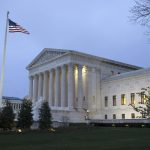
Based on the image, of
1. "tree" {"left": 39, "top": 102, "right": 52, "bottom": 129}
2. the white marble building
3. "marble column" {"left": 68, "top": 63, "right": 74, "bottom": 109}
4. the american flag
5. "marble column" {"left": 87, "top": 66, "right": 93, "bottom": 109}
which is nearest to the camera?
the american flag

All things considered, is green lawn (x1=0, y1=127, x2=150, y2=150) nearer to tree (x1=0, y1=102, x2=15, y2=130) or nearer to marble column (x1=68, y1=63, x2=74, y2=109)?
tree (x1=0, y1=102, x2=15, y2=130)

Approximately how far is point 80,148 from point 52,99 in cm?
6640

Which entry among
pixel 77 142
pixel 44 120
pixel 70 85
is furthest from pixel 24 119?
pixel 70 85

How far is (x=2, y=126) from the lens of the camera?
45.5 metres

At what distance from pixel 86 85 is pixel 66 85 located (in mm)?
A: 6330

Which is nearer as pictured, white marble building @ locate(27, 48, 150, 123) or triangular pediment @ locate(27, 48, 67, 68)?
white marble building @ locate(27, 48, 150, 123)

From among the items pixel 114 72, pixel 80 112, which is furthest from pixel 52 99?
pixel 114 72

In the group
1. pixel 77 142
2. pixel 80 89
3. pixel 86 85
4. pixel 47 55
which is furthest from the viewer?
pixel 47 55

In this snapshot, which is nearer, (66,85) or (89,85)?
(66,85)

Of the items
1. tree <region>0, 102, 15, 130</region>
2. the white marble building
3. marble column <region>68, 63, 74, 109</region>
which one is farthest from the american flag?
marble column <region>68, 63, 74, 109</region>

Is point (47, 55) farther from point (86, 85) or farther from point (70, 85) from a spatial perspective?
point (70, 85)

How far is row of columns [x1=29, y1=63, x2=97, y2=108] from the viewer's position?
80.9 meters

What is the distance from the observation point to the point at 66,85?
8331cm

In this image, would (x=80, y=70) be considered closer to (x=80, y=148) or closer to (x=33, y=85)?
(x=33, y=85)
